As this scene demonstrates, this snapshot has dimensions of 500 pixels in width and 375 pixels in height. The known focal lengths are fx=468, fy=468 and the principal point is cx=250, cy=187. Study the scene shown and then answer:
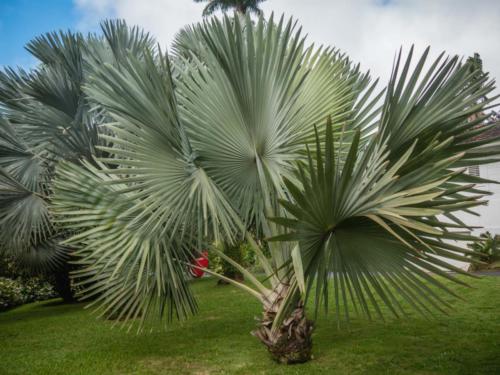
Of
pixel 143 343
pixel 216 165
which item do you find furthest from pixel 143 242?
pixel 143 343

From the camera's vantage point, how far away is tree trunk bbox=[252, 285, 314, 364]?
5.28 metres

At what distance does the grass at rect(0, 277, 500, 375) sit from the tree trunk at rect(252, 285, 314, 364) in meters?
0.15

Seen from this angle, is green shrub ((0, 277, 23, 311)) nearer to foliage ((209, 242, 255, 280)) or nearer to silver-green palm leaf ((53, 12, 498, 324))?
foliage ((209, 242, 255, 280))

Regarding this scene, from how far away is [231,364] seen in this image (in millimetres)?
5828

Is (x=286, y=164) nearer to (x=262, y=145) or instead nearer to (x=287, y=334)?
(x=262, y=145)

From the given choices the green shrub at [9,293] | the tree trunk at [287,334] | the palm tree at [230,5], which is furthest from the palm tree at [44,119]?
the palm tree at [230,5]

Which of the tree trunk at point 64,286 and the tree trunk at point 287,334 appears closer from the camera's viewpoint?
the tree trunk at point 287,334

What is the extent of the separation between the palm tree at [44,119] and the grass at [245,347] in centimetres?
199

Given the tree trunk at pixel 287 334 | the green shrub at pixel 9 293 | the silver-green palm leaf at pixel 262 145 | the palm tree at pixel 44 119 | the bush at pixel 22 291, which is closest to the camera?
the silver-green palm leaf at pixel 262 145

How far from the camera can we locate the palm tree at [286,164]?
10.3 feet

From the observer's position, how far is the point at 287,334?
5352 millimetres

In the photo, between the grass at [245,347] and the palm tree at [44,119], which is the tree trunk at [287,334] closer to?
the grass at [245,347]

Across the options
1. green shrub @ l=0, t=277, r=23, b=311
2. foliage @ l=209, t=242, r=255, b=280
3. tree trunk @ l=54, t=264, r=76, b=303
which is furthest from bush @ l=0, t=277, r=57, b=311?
foliage @ l=209, t=242, r=255, b=280

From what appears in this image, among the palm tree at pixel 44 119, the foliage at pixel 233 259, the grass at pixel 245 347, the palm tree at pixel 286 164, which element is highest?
the palm tree at pixel 44 119
